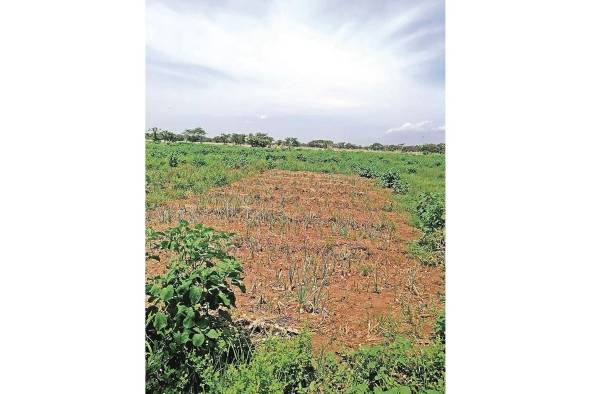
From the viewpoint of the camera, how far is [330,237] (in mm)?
2572

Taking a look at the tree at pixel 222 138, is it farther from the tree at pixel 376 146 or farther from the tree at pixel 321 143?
the tree at pixel 376 146

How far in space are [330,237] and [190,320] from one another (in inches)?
33.8

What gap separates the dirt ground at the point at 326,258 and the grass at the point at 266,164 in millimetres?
71

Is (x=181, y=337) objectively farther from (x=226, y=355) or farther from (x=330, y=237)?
(x=330, y=237)

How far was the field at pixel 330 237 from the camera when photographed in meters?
2.42

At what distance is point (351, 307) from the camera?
2.45 m

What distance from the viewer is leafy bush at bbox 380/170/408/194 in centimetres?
255

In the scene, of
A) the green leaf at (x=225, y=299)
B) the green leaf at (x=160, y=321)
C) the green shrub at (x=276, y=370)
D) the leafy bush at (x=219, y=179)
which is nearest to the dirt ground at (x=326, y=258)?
the green shrub at (x=276, y=370)
